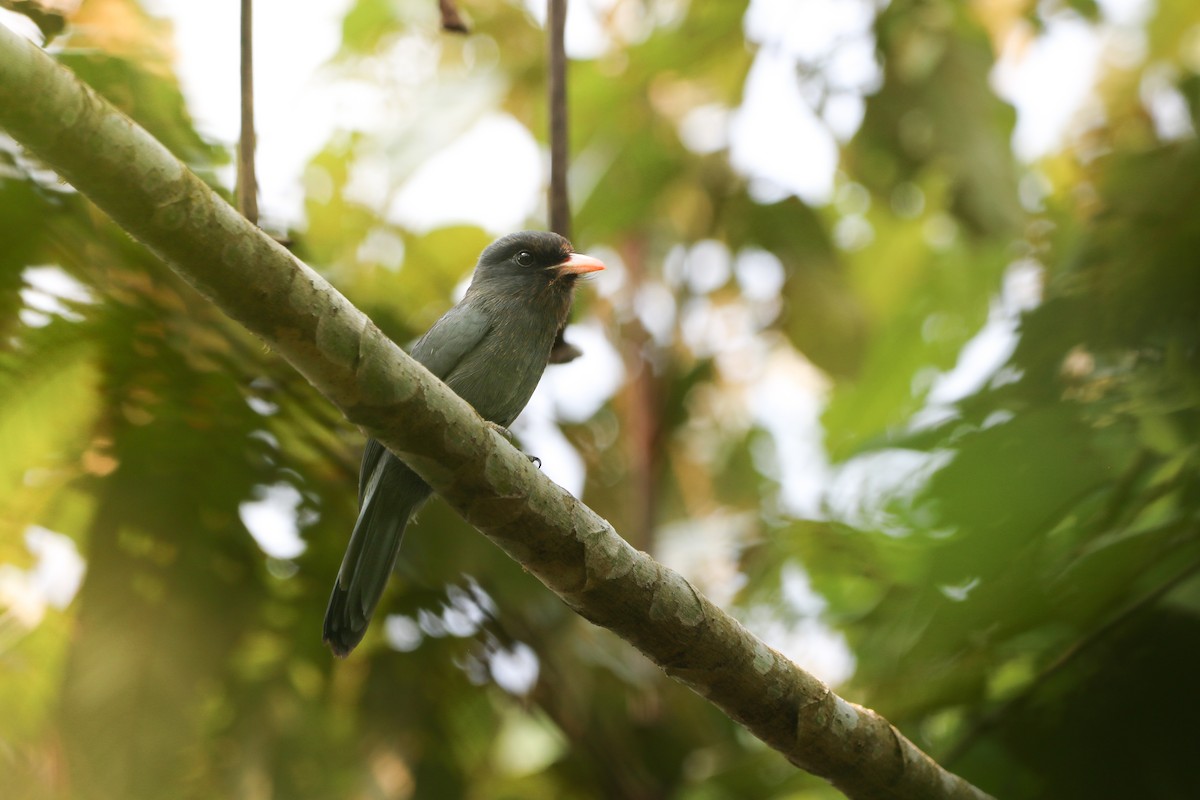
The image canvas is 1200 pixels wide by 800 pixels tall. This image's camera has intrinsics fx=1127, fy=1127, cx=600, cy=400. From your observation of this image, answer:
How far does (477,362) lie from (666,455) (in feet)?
5.83

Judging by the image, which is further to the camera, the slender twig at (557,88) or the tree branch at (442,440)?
the slender twig at (557,88)

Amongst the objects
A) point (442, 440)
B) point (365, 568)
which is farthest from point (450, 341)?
point (442, 440)

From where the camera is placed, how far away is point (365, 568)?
2875mm

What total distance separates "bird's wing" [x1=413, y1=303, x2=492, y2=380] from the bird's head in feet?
0.84

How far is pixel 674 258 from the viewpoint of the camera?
5.41m

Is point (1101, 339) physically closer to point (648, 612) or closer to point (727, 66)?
point (648, 612)

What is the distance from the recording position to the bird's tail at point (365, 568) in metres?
2.80

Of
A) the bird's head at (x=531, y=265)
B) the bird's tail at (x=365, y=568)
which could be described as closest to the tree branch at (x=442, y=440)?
the bird's tail at (x=365, y=568)

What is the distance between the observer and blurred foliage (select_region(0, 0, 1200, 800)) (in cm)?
221

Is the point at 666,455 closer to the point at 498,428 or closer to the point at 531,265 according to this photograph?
the point at 531,265

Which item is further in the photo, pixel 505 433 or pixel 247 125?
pixel 505 433

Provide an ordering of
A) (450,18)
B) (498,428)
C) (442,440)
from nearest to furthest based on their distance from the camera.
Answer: (442,440)
(450,18)
(498,428)

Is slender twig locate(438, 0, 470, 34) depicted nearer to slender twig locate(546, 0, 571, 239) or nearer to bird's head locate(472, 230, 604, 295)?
slender twig locate(546, 0, 571, 239)

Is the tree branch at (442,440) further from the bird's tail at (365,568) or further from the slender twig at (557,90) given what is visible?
the slender twig at (557,90)
